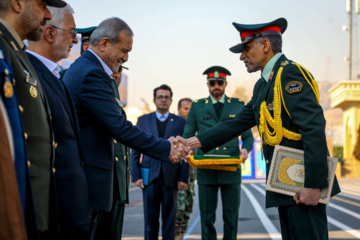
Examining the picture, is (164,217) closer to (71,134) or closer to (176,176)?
(176,176)

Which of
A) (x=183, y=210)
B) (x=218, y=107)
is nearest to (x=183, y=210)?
(x=183, y=210)

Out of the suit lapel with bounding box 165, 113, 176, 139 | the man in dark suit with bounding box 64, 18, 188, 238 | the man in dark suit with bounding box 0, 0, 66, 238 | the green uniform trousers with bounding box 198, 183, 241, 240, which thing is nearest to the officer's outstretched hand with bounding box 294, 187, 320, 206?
the man in dark suit with bounding box 64, 18, 188, 238

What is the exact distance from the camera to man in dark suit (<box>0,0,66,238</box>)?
202 centimetres

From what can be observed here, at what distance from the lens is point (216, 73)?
679 cm

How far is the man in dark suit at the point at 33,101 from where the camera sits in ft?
6.63

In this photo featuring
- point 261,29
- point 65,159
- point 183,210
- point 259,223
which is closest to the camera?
point 65,159

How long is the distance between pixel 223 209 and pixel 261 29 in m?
2.95

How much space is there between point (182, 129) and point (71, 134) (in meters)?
4.37

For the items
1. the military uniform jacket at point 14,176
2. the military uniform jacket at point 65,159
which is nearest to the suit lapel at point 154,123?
the military uniform jacket at point 65,159

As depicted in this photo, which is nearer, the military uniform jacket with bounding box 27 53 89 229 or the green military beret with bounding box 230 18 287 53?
the military uniform jacket with bounding box 27 53 89 229

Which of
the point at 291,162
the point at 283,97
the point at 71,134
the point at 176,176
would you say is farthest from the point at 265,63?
the point at 176,176

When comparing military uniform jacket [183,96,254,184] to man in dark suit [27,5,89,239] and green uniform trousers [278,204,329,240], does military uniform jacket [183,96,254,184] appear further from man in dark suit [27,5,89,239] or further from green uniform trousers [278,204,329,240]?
man in dark suit [27,5,89,239]

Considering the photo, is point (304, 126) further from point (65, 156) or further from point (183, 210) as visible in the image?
point (183, 210)

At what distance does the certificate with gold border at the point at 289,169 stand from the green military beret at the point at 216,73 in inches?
136
